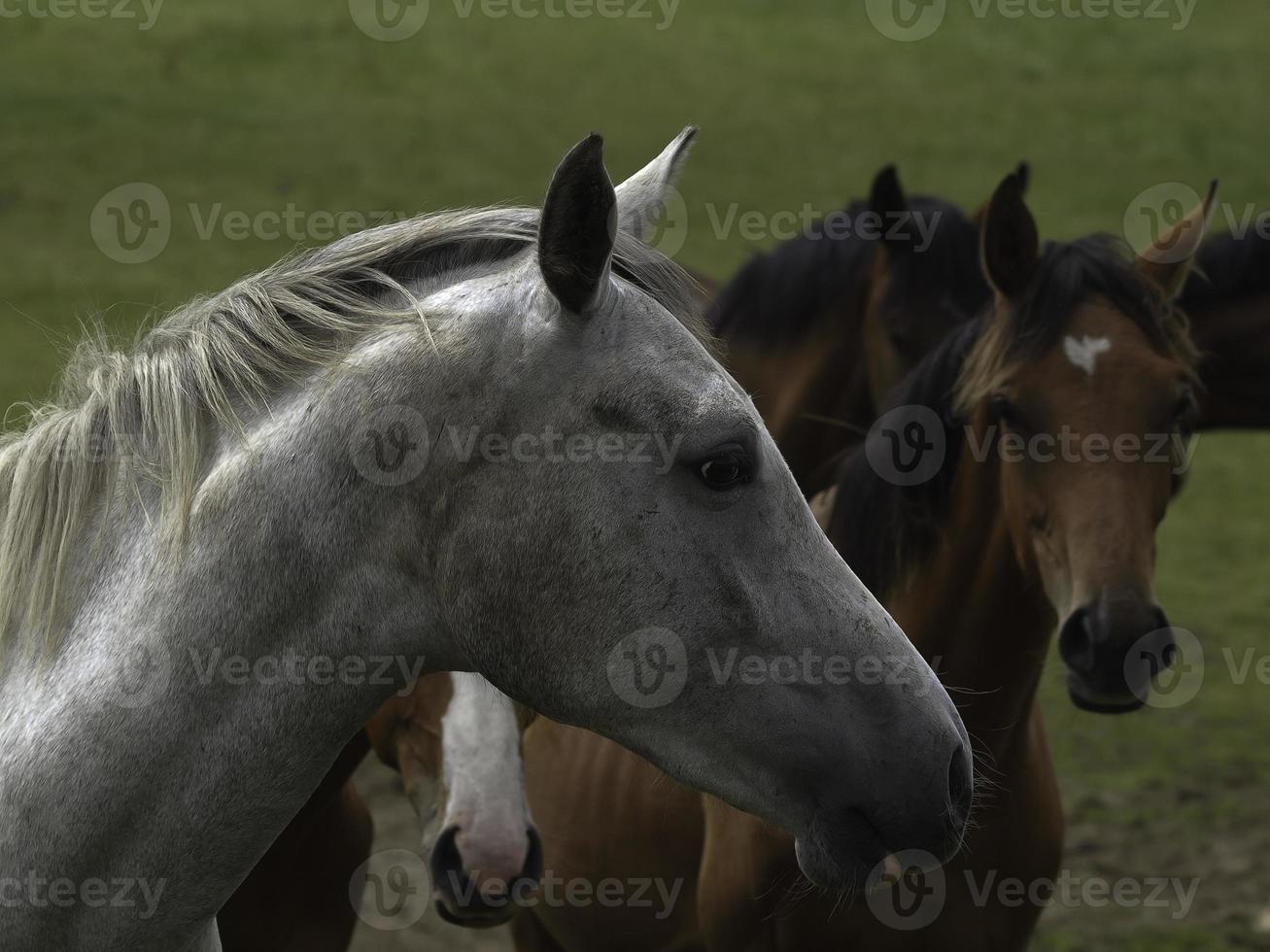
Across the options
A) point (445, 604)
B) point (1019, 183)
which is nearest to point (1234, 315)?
point (1019, 183)

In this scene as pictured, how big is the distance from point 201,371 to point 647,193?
2.46 ft

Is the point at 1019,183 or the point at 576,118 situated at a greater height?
the point at 576,118

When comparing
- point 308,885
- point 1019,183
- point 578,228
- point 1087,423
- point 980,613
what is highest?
point 1019,183

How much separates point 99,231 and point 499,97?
5652 mm

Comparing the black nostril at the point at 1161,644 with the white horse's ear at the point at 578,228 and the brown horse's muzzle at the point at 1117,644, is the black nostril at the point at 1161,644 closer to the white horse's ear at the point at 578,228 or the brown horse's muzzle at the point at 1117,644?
the brown horse's muzzle at the point at 1117,644

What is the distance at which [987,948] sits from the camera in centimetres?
341

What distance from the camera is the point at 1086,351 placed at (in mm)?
3289

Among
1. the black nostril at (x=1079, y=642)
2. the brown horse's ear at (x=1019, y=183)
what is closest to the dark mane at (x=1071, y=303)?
the brown horse's ear at (x=1019, y=183)

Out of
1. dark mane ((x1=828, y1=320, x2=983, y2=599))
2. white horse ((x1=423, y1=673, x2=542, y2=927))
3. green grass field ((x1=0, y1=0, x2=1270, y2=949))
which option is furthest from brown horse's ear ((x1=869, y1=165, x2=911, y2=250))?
green grass field ((x1=0, y1=0, x2=1270, y2=949))

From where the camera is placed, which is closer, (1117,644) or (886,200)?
(1117,644)

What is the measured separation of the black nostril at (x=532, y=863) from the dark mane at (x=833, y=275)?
122 inches

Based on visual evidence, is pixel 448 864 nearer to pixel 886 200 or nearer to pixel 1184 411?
pixel 1184 411

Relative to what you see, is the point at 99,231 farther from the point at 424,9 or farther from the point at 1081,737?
the point at 1081,737

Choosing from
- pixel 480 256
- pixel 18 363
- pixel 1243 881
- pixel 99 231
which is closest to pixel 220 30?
pixel 99 231
